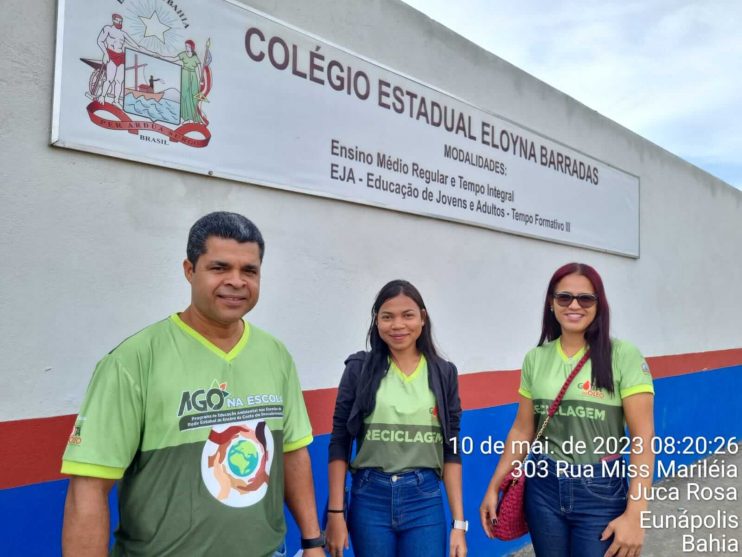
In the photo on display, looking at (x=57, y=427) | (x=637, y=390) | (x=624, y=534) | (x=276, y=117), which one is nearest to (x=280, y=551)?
(x=57, y=427)

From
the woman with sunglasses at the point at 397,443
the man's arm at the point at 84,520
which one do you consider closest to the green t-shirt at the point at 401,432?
the woman with sunglasses at the point at 397,443

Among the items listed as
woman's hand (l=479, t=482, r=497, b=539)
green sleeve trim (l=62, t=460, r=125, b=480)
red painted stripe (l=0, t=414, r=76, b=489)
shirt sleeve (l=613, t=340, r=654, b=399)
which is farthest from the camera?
woman's hand (l=479, t=482, r=497, b=539)

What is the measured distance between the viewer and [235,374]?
1659 mm

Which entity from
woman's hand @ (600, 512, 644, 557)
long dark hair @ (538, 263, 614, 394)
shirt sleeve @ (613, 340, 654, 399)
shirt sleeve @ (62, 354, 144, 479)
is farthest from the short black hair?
woman's hand @ (600, 512, 644, 557)

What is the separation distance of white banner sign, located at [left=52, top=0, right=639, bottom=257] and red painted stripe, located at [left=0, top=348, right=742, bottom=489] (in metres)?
0.96

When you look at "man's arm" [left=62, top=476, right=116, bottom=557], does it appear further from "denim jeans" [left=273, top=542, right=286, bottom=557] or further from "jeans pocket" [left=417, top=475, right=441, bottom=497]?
"jeans pocket" [left=417, top=475, right=441, bottom=497]

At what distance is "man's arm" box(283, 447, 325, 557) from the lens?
1900 mm

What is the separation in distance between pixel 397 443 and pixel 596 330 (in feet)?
2.86

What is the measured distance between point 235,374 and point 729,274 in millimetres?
7380

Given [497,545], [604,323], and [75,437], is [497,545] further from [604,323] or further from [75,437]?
[75,437]

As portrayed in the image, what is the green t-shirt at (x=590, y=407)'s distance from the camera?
7.42 ft

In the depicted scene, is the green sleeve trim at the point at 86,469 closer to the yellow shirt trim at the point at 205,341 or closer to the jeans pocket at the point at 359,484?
the yellow shirt trim at the point at 205,341

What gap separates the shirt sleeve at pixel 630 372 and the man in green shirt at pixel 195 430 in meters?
1.24

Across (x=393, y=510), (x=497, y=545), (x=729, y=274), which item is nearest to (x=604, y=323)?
(x=393, y=510)
